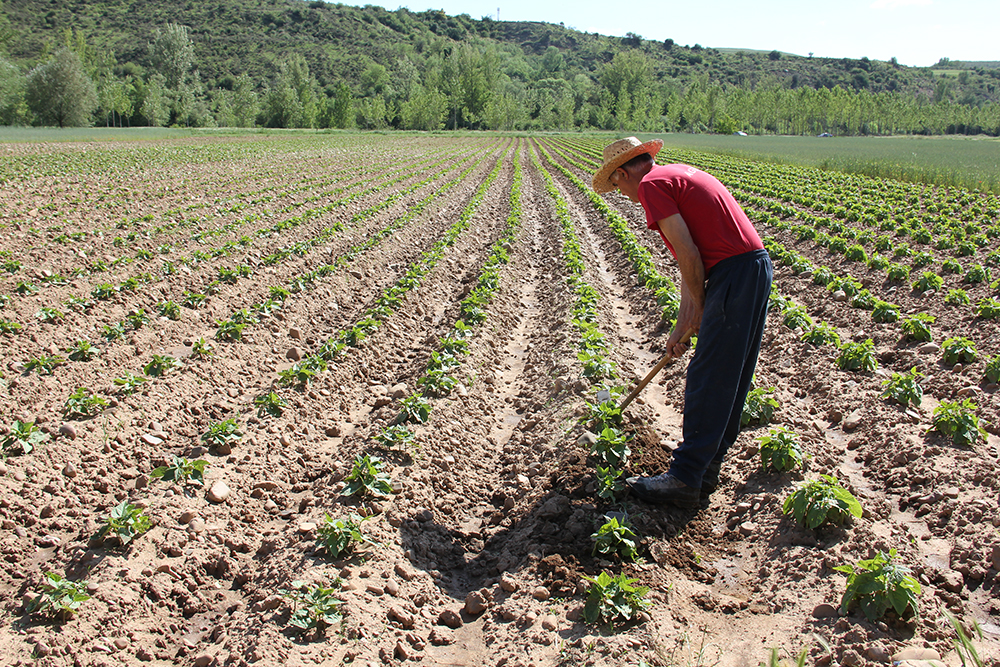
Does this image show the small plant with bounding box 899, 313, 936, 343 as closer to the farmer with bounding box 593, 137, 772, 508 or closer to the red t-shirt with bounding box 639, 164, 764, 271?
the farmer with bounding box 593, 137, 772, 508

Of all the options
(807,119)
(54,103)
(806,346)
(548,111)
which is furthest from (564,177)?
(807,119)

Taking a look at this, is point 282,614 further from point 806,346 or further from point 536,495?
point 806,346

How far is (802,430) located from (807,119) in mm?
122187

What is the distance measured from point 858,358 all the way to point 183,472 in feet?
21.4

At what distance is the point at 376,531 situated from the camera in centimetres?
423

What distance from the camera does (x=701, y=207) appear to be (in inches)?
157

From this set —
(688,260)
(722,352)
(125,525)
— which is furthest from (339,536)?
(688,260)

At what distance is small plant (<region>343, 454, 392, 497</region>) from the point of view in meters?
4.57

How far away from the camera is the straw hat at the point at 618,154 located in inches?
165

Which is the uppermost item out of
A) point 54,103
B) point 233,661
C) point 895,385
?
point 54,103

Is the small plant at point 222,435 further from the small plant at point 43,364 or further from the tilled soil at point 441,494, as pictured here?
the small plant at point 43,364

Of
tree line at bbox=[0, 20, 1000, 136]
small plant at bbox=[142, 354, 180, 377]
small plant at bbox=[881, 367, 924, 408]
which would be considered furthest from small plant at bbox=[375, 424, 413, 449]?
tree line at bbox=[0, 20, 1000, 136]

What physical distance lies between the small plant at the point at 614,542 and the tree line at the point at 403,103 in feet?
250

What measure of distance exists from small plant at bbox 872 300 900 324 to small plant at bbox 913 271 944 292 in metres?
1.74
